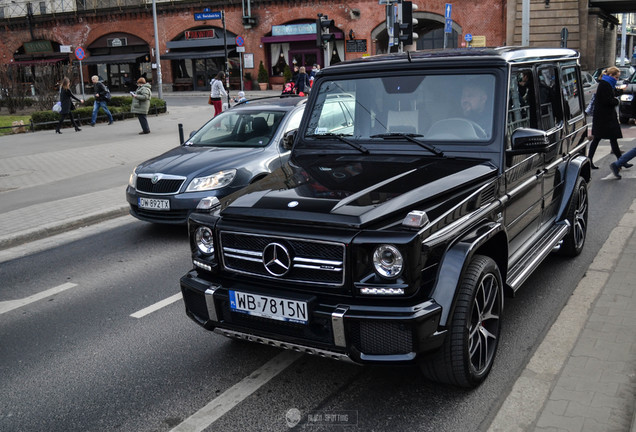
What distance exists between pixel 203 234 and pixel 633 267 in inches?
168

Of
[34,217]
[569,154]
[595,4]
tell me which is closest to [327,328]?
[569,154]

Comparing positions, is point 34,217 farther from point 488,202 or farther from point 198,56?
point 198,56

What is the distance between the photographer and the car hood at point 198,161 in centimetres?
830

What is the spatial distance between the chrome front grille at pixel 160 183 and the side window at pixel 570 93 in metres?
4.50

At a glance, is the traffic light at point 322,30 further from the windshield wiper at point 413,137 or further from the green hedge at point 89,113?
the windshield wiper at point 413,137

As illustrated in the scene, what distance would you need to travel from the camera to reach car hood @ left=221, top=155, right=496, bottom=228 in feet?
12.1

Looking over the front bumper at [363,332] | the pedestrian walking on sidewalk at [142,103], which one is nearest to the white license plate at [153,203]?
the front bumper at [363,332]

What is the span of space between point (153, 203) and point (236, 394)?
4.66 metres

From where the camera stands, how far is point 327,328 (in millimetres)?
3600

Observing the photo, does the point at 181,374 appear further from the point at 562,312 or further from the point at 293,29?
the point at 293,29

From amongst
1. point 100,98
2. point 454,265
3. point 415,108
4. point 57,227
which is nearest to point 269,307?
point 454,265

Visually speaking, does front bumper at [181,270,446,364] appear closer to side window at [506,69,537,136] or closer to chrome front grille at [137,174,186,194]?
side window at [506,69,537,136]

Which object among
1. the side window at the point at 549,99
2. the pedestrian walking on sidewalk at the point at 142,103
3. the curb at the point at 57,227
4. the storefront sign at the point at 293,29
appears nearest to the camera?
the side window at the point at 549,99

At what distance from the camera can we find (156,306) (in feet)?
19.2
